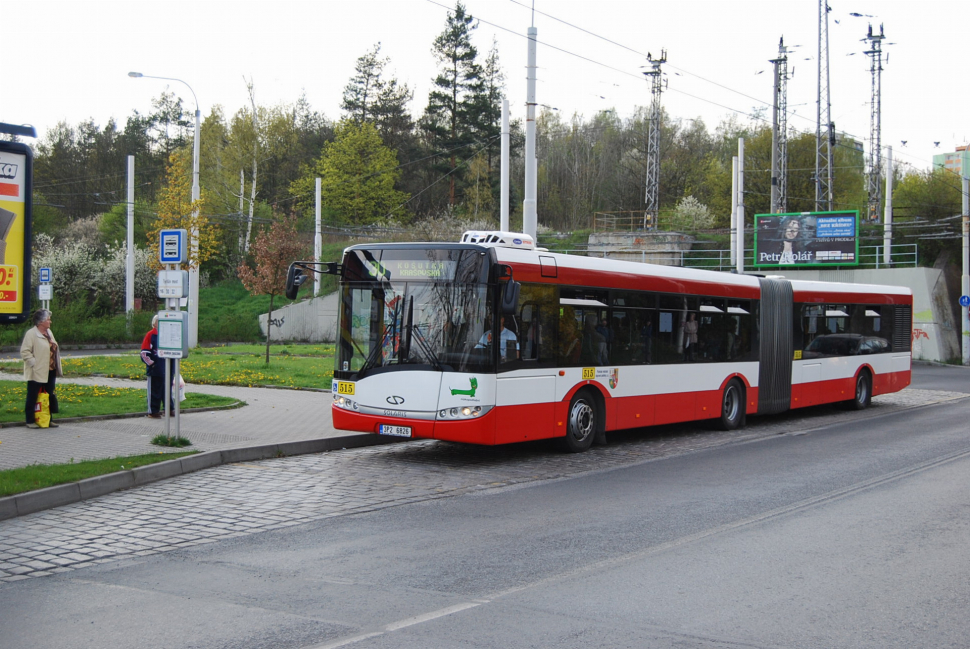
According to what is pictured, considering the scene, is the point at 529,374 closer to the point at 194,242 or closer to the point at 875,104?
the point at 194,242

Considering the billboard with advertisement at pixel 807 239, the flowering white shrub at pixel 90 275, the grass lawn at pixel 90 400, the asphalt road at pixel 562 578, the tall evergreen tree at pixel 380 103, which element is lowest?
the asphalt road at pixel 562 578

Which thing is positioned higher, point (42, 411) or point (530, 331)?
point (530, 331)

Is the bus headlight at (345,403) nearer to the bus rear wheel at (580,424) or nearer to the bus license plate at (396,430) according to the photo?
the bus license plate at (396,430)

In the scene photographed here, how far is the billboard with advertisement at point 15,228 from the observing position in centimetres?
1109

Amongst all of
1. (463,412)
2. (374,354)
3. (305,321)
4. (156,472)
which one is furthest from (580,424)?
(305,321)

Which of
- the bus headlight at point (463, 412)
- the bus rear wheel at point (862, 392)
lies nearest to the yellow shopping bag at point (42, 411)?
the bus headlight at point (463, 412)

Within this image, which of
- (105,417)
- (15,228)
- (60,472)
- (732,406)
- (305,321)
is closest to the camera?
(60,472)

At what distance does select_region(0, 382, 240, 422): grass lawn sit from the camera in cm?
1455

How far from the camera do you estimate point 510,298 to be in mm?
11117

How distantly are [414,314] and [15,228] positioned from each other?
5.09 metres

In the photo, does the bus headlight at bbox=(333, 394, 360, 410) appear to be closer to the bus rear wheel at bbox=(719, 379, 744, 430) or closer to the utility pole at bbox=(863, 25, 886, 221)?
the bus rear wheel at bbox=(719, 379, 744, 430)

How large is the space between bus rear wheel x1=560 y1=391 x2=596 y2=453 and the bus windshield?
2036 millimetres

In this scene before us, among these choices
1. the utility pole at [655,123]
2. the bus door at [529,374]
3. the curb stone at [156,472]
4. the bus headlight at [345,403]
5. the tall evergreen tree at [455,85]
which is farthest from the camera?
the tall evergreen tree at [455,85]

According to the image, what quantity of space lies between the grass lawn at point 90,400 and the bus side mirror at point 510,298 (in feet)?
23.8
